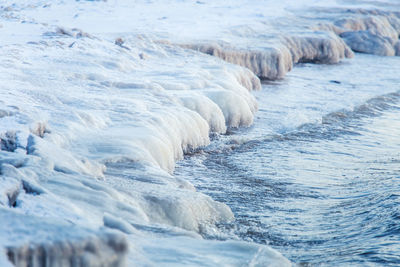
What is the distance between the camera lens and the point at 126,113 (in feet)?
20.7

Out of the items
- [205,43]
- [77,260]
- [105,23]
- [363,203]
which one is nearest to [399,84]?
[205,43]

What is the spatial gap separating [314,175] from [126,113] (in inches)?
77.7

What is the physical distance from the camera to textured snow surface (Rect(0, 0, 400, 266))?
3.10m

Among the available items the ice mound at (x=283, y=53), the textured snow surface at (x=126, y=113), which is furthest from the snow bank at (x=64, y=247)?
the ice mound at (x=283, y=53)

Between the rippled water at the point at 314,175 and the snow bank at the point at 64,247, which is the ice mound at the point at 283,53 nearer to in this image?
the rippled water at the point at 314,175

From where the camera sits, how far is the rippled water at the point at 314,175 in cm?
449

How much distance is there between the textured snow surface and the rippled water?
1.25ft

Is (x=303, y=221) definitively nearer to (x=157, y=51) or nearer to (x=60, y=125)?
(x=60, y=125)

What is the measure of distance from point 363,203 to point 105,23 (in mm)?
8087

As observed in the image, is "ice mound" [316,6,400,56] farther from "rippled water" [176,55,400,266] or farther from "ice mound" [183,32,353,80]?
"rippled water" [176,55,400,266]

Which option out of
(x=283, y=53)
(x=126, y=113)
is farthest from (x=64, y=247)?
(x=283, y=53)

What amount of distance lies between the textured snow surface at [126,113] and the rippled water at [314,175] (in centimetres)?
38

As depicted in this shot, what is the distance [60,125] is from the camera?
5.45 m

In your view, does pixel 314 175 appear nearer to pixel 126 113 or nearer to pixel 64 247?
pixel 126 113
